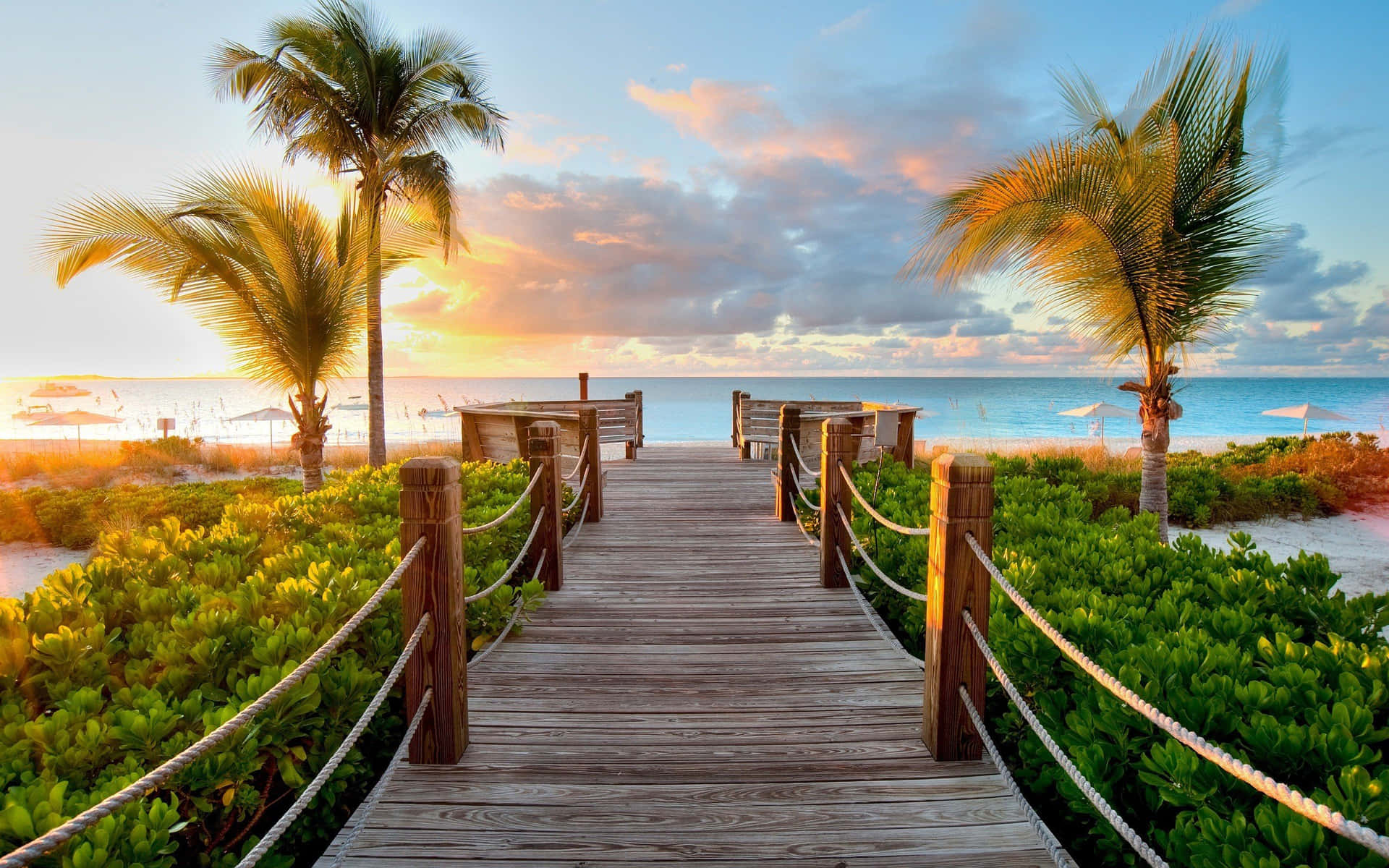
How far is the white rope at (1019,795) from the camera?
2074mm

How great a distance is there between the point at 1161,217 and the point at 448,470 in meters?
8.27

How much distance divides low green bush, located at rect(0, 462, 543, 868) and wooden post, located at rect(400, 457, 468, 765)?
0.24m

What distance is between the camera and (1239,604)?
302 centimetres

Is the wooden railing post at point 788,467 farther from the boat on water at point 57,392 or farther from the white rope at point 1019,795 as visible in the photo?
the boat on water at point 57,392

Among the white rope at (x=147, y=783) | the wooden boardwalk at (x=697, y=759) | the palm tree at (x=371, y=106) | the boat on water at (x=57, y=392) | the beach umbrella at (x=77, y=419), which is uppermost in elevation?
the palm tree at (x=371, y=106)

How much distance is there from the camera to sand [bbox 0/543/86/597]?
27.1 ft

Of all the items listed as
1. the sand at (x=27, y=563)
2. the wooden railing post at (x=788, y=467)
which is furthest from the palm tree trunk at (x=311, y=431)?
the wooden railing post at (x=788, y=467)

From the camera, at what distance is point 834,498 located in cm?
500

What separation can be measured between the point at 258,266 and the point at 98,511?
17.1 ft

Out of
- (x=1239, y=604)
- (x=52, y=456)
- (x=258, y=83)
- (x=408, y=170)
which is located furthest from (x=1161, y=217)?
(x=52, y=456)

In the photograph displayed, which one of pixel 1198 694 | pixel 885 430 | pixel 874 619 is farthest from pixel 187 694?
pixel 885 430

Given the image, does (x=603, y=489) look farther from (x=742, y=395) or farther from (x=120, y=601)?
(x=120, y=601)

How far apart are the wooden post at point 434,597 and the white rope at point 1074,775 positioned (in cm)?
223

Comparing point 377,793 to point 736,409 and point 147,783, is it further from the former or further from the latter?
point 736,409
